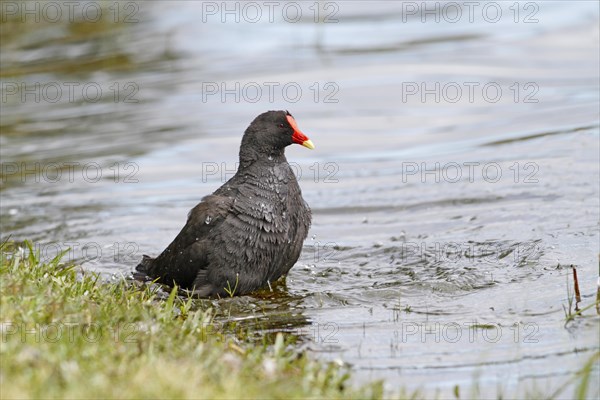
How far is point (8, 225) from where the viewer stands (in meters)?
10.4

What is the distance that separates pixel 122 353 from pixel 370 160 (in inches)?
290

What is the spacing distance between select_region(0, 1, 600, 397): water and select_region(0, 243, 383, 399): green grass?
680 mm

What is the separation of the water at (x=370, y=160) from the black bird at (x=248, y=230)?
0.27 meters

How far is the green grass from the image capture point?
441 centimetres

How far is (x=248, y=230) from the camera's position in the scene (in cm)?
786

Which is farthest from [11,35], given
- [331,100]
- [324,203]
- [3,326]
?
[3,326]

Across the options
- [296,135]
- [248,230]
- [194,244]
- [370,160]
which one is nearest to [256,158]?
[296,135]

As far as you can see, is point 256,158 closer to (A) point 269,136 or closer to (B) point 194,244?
(A) point 269,136

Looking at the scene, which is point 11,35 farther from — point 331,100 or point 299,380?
point 299,380

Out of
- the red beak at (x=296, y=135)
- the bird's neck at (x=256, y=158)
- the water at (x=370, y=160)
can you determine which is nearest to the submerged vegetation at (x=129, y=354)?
the water at (x=370, y=160)

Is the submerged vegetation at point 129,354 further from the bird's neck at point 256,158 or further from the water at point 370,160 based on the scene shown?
the bird's neck at point 256,158

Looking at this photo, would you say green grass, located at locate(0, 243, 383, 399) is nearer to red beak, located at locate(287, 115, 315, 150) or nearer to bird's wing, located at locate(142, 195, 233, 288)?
bird's wing, located at locate(142, 195, 233, 288)

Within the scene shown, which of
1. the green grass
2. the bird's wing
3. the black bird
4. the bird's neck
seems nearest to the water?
the black bird

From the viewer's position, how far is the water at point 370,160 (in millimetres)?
6832
